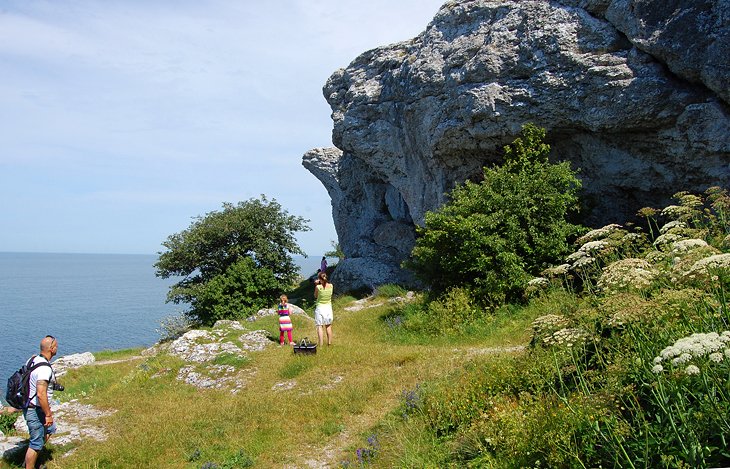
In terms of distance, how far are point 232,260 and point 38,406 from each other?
21.3 meters

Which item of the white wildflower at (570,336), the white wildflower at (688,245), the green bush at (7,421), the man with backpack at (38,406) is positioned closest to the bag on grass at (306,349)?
the man with backpack at (38,406)

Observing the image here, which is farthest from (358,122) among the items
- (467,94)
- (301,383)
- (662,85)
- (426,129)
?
(301,383)

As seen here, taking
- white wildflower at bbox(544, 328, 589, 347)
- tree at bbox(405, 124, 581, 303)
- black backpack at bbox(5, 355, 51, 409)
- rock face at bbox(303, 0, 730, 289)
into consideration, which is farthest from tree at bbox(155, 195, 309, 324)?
white wildflower at bbox(544, 328, 589, 347)

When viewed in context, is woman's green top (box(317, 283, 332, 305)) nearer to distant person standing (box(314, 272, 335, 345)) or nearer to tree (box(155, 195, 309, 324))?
distant person standing (box(314, 272, 335, 345))

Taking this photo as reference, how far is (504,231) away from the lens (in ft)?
59.6

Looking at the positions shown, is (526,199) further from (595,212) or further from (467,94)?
(467,94)

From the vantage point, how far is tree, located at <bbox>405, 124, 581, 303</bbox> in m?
17.4

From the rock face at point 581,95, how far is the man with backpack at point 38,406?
1818 cm

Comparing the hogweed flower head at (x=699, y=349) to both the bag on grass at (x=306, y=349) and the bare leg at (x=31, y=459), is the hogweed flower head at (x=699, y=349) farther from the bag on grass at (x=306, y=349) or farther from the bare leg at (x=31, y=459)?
the bag on grass at (x=306, y=349)

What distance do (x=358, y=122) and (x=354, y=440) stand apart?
2516 centimetres

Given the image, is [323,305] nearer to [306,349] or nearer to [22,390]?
[306,349]

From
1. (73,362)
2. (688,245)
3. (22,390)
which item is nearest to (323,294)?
(22,390)

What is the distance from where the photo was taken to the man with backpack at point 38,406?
890cm

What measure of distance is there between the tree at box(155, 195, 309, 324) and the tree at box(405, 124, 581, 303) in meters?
12.3
